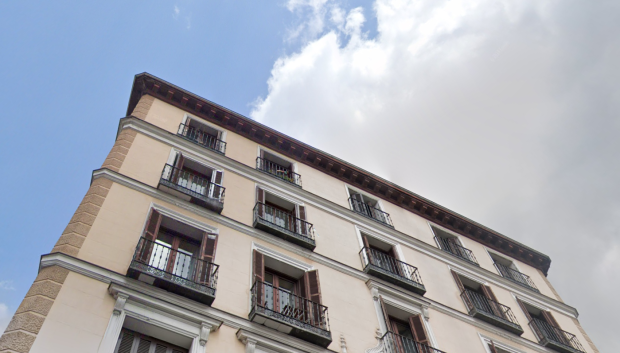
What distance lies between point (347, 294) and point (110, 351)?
8.67 meters

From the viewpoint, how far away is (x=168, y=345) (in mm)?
12398

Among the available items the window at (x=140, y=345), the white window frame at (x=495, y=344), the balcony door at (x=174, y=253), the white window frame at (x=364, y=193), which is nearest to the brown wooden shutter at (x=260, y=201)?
the balcony door at (x=174, y=253)

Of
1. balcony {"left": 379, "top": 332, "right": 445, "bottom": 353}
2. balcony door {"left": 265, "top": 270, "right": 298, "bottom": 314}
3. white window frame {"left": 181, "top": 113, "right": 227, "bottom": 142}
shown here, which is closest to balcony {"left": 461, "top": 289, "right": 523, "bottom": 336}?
balcony {"left": 379, "top": 332, "right": 445, "bottom": 353}

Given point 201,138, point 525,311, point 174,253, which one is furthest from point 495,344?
point 201,138

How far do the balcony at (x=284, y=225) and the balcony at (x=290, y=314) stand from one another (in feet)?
8.18

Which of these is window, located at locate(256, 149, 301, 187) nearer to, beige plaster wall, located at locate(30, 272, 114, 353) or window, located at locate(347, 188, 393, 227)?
window, located at locate(347, 188, 393, 227)

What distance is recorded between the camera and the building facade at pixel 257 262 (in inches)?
488

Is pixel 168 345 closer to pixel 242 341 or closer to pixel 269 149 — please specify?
pixel 242 341

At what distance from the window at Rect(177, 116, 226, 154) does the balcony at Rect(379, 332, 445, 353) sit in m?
10.6

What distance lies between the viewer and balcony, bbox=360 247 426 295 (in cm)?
1897

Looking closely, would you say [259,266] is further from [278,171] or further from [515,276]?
[515,276]

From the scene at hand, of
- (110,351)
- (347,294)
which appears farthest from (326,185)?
(110,351)

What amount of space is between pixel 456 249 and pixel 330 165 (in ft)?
26.8

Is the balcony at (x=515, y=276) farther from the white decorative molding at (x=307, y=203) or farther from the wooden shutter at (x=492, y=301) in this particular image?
the wooden shutter at (x=492, y=301)
